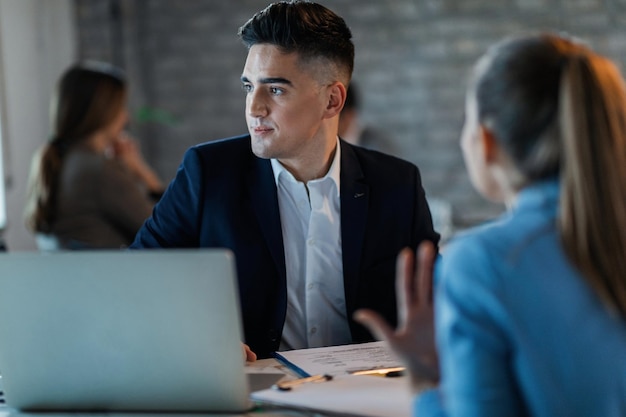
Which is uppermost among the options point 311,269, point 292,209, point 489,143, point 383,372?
point 489,143

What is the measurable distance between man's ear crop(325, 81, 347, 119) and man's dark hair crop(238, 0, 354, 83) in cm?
5

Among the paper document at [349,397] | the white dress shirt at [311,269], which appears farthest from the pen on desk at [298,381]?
the white dress shirt at [311,269]

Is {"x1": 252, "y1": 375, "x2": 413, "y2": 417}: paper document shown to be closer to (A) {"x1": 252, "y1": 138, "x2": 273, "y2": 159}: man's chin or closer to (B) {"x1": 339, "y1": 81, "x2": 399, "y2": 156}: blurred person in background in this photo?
(A) {"x1": 252, "y1": 138, "x2": 273, "y2": 159}: man's chin

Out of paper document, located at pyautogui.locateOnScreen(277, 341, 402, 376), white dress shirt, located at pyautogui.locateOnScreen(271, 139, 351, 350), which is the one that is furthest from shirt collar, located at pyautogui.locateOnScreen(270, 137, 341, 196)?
paper document, located at pyautogui.locateOnScreen(277, 341, 402, 376)

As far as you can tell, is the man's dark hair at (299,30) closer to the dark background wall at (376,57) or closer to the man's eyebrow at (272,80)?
the man's eyebrow at (272,80)

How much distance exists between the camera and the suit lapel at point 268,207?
1.93 m

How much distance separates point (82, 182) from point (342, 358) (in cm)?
213

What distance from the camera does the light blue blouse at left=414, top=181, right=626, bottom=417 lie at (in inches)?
42.6

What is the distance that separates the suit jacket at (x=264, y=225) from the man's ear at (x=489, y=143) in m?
0.80

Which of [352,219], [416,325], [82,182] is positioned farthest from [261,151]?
[82,182]

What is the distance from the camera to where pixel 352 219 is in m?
1.98

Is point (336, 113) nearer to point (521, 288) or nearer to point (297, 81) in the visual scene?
point (297, 81)

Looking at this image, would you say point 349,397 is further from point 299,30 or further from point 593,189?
point 299,30

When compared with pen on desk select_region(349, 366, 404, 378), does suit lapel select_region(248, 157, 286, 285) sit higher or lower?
higher
